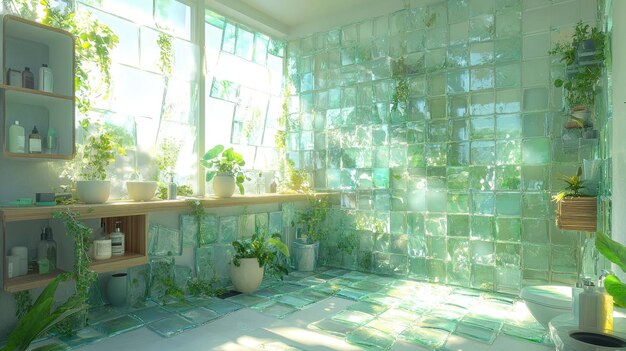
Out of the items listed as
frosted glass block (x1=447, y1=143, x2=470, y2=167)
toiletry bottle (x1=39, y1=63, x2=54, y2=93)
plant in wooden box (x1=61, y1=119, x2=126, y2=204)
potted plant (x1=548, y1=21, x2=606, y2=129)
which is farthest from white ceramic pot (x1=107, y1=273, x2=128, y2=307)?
potted plant (x1=548, y1=21, x2=606, y2=129)

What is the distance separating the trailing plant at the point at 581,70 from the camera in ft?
8.79

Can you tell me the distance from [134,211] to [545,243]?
3113mm

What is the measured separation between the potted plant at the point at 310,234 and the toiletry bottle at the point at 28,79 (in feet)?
8.72

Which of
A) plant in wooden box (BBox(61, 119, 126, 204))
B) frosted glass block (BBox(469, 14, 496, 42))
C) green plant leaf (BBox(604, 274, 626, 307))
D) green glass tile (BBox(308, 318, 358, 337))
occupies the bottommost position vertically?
green glass tile (BBox(308, 318, 358, 337))

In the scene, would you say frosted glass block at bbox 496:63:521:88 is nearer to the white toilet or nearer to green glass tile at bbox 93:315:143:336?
the white toilet

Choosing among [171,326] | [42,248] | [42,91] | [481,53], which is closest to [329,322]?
[171,326]

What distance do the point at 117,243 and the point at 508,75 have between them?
3.31 meters

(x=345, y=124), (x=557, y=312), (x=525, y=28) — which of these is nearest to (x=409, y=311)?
(x=557, y=312)

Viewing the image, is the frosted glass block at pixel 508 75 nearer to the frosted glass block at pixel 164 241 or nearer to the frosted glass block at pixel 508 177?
the frosted glass block at pixel 508 177

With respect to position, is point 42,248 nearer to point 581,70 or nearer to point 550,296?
point 550,296

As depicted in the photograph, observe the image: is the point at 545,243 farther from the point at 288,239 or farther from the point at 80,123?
the point at 80,123

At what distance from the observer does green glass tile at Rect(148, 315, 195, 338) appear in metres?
2.47

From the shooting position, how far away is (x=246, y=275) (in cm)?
333

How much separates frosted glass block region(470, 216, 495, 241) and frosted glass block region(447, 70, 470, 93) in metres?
1.15
